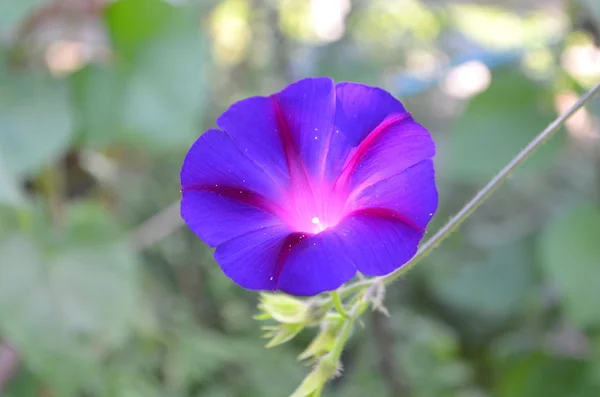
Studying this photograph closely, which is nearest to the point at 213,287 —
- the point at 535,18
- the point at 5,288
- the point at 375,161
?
the point at 5,288

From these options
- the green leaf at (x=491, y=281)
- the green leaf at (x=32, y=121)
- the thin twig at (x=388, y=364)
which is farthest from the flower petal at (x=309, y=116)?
the green leaf at (x=491, y=281)

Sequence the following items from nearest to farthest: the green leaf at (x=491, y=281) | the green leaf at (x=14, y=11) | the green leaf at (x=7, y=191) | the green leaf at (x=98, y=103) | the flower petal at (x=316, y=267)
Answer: the flower petal at (x=316, y=267)
the green leaf at (x=7, y=191)
the green leaf at (x=14, y=11)
the green leaf at (x=98, y=103)
the green leaf at (x=491, y=281)

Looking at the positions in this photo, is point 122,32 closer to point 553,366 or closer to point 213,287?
point 213,287

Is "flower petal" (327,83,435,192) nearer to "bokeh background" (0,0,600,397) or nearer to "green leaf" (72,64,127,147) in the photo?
"bokeh background" (0,0,600,397)

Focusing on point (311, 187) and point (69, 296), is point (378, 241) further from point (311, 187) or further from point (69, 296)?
point (69, 296)

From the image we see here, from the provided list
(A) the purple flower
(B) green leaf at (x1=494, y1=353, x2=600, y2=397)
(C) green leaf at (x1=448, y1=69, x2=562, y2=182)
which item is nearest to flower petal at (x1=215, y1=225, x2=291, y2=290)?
(A) the purple flower

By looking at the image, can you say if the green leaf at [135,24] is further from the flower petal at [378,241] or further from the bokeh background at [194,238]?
the flower petal at [378,241]

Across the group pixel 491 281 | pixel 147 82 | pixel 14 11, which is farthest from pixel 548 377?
pixel 14 11
